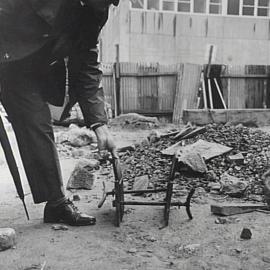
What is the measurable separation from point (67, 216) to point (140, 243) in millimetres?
622

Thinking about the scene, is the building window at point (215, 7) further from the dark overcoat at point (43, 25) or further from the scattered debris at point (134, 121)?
the dark overcoat at point (43, 25)

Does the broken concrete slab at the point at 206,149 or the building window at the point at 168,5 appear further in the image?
the building window at the point at 168,5

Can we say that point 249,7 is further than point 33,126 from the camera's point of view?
Yes

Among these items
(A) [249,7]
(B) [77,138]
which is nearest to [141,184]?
(B) [77,138]

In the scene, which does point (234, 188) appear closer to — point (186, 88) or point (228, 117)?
point (228, 117)

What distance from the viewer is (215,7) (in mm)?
17578

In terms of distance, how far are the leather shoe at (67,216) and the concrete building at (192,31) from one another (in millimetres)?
13957

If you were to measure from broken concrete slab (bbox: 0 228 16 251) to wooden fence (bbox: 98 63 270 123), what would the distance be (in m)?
9.74

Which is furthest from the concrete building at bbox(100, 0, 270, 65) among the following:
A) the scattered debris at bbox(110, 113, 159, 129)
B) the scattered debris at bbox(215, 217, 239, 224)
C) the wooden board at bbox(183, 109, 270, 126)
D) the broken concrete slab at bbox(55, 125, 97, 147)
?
the scattered debris at bbox(215, 217, 239, 224)

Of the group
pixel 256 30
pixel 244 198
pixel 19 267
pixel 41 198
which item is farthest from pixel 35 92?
pixel 256 30

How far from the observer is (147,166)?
17.1 ft

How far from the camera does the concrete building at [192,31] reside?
16703 millimetres

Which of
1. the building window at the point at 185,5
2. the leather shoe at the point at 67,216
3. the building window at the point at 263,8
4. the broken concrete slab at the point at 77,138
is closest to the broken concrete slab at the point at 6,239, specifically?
the leather shoe at the point at 67,216

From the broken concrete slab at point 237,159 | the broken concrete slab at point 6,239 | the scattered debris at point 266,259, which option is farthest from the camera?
the broken concrete slab at point 237,159
